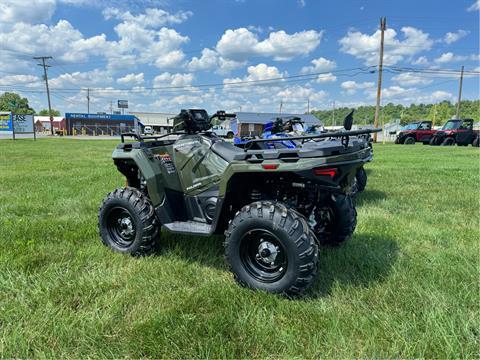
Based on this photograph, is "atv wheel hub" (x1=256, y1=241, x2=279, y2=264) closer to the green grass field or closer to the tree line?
the green grass field

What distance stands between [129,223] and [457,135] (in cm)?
2856

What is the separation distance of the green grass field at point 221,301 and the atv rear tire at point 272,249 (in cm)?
14

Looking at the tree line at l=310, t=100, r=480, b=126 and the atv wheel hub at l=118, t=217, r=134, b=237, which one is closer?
the atv wheel hub at l=118, t=217, r=134, b=237

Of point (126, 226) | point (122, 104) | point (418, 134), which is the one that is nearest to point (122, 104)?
point (122, 104)

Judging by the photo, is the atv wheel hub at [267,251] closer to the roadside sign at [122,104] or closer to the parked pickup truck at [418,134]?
the parked pickup truck at [418,134]

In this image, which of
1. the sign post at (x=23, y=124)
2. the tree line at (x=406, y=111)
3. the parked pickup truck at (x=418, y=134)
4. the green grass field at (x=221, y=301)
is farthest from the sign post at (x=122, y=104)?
the green grass field at (x=221, y=301)

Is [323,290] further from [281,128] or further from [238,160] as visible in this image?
[281,128]

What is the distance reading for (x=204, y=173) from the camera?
3611 millimetres

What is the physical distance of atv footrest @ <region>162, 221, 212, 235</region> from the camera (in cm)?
344

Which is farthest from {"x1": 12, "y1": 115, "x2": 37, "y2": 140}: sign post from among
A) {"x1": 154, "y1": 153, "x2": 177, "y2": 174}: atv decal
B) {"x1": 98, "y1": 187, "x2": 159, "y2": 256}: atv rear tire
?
{"x1": 154, "y1": 153, "x2": 177, "y2": 174}: atv decal

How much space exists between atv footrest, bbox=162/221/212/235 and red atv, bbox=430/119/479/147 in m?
28.3

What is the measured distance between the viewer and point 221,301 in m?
2.88

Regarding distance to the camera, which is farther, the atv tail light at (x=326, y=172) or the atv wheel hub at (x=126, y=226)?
the atv wheel hub at (x=126, y=226)

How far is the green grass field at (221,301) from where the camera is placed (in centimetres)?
234
